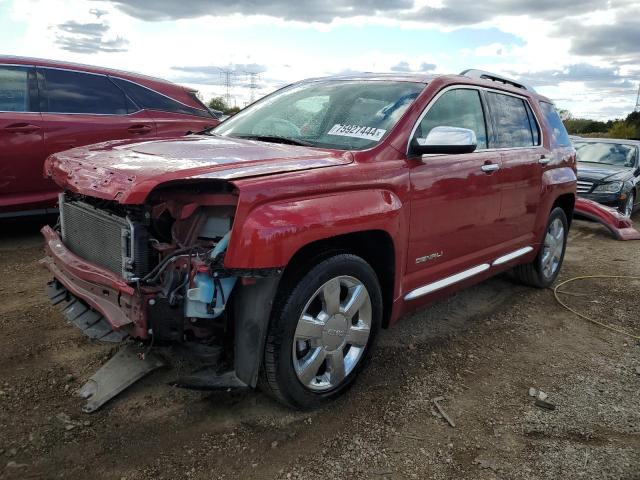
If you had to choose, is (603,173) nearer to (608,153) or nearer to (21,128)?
(608,153)

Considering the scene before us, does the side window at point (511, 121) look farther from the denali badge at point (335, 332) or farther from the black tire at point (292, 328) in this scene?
the denali badge at point (335, 332)

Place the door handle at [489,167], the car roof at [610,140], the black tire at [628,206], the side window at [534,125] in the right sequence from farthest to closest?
1. the car roof at [610,140]
2. the black tire at [628,206]
3. the side window at [534,125]
4. the door handle at [489,167]

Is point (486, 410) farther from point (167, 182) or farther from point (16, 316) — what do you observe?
point (16, 316)

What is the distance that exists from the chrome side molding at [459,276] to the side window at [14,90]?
433cm

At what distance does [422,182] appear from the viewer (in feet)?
10.4

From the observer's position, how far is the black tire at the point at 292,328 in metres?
2.54

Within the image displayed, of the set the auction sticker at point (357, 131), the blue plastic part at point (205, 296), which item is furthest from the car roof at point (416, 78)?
the blue plastic part at point (205, 296)

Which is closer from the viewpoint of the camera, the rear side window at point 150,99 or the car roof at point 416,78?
the car roof at point 416,78

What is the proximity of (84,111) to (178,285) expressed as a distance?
13.6 ft

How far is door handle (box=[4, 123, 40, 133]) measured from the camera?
5156 millimetres

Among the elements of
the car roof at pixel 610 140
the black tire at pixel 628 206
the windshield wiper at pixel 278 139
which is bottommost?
the black tire at pixel 628 206

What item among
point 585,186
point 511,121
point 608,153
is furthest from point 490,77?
point 608,153

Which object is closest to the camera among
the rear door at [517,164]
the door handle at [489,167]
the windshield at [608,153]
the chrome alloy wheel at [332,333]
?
the chrome alloy wheel at [332,333]

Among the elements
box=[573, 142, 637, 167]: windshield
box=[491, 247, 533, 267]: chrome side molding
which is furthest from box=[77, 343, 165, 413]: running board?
box=[573, 142, 637, 167]: windshield
